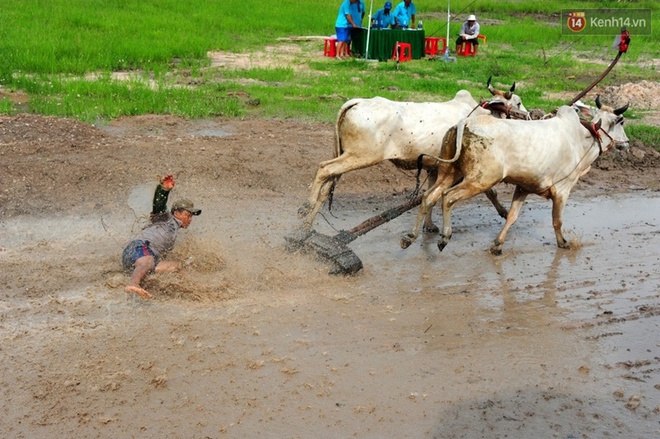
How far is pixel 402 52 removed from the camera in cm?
1808

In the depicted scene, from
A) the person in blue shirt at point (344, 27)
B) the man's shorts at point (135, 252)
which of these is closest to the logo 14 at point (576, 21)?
the person in blue shirt at point (344, 27)

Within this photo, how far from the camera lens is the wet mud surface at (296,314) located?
496 cm

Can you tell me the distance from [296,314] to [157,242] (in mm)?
1353

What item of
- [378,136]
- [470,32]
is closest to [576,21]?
[470,32]

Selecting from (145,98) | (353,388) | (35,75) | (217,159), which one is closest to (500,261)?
(353,388)

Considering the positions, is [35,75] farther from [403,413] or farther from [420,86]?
[403,413]

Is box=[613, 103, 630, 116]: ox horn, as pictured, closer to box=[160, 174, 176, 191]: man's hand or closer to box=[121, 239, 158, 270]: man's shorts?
box=[160, 174, 176, 191]: man's hand

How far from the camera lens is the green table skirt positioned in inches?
704

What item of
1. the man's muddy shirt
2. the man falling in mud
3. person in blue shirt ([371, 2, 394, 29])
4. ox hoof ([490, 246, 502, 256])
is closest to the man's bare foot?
the man falling in mud

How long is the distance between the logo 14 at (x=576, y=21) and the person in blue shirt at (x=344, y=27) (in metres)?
10.0

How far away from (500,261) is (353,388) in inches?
123

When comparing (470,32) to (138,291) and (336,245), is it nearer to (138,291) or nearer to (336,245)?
(336,245)

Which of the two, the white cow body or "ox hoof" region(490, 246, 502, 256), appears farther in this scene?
"ox hoof" region(490, 246, 502, 256)

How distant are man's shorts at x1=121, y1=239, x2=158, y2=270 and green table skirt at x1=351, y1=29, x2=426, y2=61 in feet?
40.6
